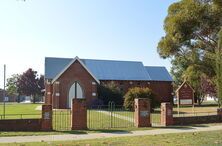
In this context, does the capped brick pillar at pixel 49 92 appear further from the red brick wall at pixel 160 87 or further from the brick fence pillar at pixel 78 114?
the brick fence pillar at pixel 78 114

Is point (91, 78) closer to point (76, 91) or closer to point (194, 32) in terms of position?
point (76, 91)

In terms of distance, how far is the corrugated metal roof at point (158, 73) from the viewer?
6212 centimetres

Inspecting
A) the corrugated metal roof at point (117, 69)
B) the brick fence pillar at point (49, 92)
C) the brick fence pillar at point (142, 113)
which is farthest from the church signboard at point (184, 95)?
the corrugated metal roof at point (117, 69)

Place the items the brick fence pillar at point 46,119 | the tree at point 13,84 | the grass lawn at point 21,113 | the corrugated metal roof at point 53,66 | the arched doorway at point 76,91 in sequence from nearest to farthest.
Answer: the brick fence pillar at point 46,119 < the grass lawn at point 21,113 < the arched doorway at point 76,91 < the corrugated metal roof at point 53,66 < the tree at point 13,84

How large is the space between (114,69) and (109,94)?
918 cm

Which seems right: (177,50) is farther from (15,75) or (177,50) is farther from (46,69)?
(15,75)

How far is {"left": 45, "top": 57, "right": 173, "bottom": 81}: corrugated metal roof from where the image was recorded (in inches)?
2201

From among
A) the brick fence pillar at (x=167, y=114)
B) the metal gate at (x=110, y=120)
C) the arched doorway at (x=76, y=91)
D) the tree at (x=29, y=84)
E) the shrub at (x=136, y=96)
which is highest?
the tree at (x=29, y=84)

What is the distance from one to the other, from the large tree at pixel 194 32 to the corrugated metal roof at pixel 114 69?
61.5 ft

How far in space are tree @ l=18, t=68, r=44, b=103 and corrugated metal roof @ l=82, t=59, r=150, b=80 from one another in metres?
44.5

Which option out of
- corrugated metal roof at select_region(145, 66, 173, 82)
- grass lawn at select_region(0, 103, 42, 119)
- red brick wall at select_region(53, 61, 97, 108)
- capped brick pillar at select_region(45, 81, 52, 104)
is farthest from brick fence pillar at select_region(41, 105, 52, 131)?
corrugated metal roof at select_region(145, 66, 173, 82)

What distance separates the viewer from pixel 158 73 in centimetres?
6341

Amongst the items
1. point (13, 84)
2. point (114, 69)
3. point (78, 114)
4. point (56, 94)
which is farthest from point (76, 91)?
point (13, 84)

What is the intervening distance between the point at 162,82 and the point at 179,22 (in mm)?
27352
